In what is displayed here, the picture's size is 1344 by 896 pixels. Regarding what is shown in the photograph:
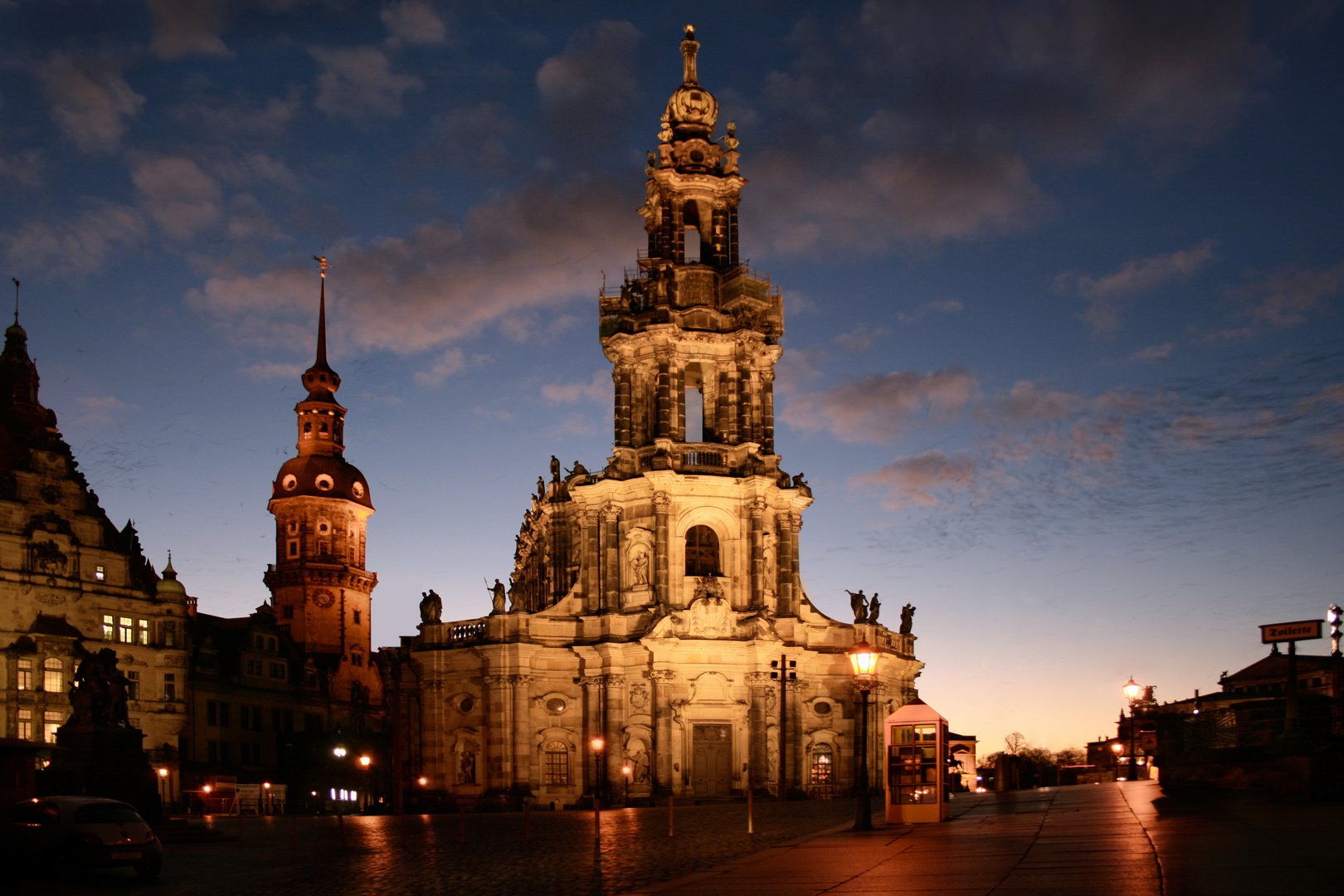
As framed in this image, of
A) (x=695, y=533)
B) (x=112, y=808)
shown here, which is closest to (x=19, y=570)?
(x=695, y=533)

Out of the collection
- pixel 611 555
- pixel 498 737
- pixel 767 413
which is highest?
pixel 767 413

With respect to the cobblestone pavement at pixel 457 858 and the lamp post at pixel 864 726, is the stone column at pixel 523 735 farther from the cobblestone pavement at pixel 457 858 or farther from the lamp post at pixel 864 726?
the lamp post at pixel 864 726

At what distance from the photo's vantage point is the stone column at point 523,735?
64.2 m

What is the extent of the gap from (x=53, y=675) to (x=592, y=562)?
83.9ft

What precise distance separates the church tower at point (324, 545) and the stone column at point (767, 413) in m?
45.4

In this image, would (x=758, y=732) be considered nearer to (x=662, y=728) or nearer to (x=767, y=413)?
(x=662, y=728)

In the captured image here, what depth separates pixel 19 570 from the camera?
63250mm

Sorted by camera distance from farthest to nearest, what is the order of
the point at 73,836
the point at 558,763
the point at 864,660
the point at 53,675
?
the point at 558,763
the point at 53,675
the point at 864,660
the point at 73,836

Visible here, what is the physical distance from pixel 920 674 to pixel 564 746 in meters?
21.6

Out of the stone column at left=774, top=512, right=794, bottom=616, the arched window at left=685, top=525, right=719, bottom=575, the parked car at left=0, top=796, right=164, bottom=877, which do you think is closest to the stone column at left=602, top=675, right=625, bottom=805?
the arched window at left=685, top=525, right=719, bottom=575

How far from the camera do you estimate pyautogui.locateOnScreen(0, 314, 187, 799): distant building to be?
62.2 meters

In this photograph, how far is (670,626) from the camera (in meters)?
64.1

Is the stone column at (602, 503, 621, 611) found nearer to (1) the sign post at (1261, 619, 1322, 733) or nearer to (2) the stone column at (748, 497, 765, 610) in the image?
(2) the stone column at (748, 497, 765, 610)

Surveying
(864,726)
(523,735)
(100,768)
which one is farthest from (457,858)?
(523,735)
